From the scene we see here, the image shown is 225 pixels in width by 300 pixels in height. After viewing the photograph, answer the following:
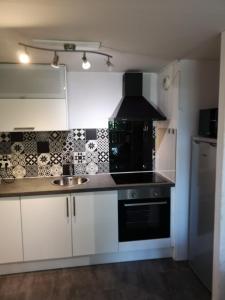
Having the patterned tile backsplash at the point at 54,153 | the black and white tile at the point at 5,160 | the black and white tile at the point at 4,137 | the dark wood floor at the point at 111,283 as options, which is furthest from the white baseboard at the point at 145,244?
the black and white tile at the point at 4,137

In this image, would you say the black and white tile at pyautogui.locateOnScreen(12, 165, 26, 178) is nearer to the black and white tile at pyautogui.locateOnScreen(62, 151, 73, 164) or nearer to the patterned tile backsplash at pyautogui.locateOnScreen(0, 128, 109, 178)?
the patterned tile backsplash at pyautogui.locateOnScreen(0, 128, 109, 178)

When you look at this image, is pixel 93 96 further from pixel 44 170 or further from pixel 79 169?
pixel 44 170

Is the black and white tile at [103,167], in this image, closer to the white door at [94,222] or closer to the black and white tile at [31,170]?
the white door at [94,222]

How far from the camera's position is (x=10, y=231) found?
234cm

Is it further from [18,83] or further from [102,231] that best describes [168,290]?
[18,83]

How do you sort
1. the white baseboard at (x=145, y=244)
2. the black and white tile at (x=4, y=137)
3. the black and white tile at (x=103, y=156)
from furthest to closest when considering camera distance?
1. the black and white tile at (x=103, y=156)
2. the black and white tile at (x=4, y=137)
3. the white baseboard at (x=145, y=244)

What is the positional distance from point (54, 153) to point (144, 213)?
128 cm

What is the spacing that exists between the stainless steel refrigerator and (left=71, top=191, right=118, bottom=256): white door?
0.79m

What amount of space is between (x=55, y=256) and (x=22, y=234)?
1.33ft

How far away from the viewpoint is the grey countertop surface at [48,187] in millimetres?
2316

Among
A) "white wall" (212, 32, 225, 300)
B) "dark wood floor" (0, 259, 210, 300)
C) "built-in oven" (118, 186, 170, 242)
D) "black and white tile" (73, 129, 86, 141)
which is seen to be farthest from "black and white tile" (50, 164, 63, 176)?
"white wall" (212, 32, 225, 300)

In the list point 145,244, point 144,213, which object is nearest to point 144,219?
point 144,213

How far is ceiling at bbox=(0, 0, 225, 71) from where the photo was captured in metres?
1.25

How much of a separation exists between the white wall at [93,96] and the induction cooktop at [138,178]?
66 cm
